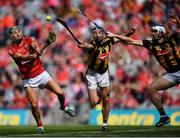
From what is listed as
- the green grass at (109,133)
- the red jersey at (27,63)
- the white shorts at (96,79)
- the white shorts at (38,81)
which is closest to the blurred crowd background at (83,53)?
the white shorts at (96,79)

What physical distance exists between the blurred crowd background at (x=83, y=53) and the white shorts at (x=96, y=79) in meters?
5.99

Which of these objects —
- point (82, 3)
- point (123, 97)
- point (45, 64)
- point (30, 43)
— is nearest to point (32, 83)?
point (30, 43)

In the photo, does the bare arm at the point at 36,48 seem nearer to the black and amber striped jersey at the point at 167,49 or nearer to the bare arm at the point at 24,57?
the bare arm at the point at 24,57

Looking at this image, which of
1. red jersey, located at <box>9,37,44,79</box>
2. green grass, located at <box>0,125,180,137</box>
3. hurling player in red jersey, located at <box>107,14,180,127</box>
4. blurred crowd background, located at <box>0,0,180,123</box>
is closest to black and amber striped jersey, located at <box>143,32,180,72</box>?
hurling player in red jersey, located at <box>107,14,180,127</box>

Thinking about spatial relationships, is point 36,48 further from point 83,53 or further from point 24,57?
point 83,53

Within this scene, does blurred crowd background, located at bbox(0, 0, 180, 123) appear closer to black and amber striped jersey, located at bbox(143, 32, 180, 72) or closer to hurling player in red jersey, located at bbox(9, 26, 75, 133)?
black and amber striped jersey, located at bbox(143, 32, 180, 72)

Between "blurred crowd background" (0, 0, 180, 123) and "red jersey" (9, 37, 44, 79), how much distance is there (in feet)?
24.0

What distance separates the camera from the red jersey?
533 inches

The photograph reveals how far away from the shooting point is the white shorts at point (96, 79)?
1464cm

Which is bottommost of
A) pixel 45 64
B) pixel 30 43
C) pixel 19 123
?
pixel 19 123

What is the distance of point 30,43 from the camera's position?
1356cm

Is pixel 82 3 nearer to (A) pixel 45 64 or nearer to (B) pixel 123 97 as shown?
(A) pixel 45 64

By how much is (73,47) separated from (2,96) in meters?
2.91

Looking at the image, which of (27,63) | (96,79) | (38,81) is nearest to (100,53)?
(96,79)
